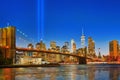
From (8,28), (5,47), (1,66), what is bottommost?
(1,66)

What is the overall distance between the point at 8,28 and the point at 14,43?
8.86 meters

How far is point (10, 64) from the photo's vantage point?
3501 inches

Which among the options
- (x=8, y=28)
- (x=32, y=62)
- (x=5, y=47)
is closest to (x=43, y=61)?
(x=32, y=62)

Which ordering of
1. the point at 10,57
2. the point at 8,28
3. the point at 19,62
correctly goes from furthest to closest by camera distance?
1. the point at 19,62
2. the point at 8,28
3. the point at 10,57

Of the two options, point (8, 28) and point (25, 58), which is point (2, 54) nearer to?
point (8, 28)

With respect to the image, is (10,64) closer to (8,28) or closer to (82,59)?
(8,28)

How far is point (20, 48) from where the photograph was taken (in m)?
82.7

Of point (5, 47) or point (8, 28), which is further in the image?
point (8, 28)

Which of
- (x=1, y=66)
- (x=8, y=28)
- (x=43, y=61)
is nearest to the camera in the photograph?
(x=1, y=66)

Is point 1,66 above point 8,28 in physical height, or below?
below

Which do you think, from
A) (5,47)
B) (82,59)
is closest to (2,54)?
(5,47)

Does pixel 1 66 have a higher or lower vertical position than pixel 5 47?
lower

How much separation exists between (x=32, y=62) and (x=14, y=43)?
1929 centimetres

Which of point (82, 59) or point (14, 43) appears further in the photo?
point (82, 59)
